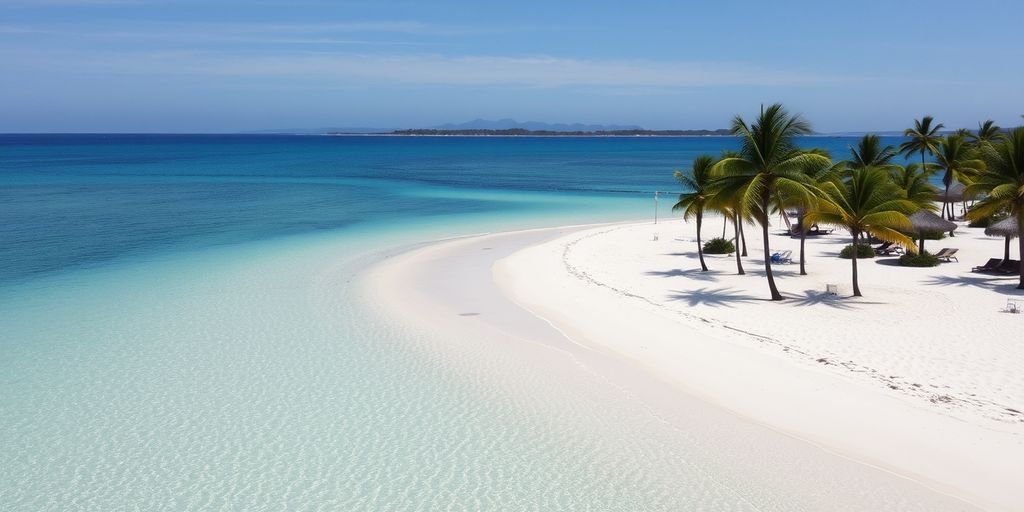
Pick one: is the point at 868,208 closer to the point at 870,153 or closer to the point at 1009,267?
the point at 1009,267

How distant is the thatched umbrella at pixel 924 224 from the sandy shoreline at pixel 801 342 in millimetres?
1379

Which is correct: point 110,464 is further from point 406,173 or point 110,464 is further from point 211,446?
point 406,173

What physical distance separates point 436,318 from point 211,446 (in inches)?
297

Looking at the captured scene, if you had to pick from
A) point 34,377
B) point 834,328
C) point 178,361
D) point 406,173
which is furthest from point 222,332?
point 406,173

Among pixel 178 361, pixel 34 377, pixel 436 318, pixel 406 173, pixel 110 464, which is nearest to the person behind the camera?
pixel 110 464

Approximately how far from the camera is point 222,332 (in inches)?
619

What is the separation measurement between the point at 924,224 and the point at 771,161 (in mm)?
10849

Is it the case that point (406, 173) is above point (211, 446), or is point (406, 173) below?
above

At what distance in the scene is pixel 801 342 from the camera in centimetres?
1416

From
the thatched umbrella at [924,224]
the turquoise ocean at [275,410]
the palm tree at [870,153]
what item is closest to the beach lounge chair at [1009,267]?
the thatched umbrella at [924,224]

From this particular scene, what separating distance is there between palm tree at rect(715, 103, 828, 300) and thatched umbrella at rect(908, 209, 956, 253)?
946 cm

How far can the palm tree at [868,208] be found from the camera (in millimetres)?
17609

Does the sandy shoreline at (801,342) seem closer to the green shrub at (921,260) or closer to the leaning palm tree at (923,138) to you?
the green shrub at (921,260)

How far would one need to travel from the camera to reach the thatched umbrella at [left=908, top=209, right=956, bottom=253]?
941 inches
